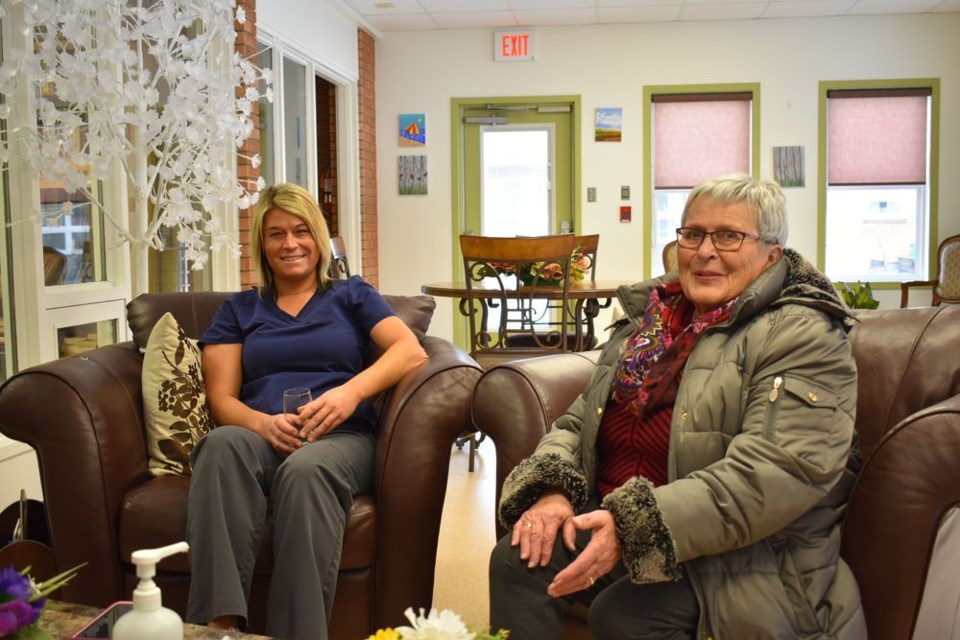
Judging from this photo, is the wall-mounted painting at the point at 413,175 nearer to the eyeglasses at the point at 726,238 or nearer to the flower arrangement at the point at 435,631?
the eyeglasses at the point at 726,238

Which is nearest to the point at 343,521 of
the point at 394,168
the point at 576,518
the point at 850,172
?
the point at 576,518

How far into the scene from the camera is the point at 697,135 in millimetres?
7516

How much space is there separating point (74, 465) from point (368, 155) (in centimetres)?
578

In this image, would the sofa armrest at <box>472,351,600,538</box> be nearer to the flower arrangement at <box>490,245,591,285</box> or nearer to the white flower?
the white flower

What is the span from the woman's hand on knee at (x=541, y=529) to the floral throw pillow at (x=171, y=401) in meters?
1.00

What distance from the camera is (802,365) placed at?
5.03 feet

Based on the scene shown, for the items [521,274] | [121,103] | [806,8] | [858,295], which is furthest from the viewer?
[806,8]

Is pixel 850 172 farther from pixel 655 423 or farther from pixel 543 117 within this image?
pixel 655 423

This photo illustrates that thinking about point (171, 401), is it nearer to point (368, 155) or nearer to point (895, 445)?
point (895, 445)

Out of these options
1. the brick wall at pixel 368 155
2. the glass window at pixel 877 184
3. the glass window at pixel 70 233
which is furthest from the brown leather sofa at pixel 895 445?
the glass window at pixel 877 184

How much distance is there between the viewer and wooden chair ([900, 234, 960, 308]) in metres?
6.82

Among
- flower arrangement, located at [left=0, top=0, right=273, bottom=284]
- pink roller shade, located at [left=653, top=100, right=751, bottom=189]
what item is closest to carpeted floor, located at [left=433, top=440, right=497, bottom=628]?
flower arrangement, located at [left=0, top=0, right=273, bottom=284]

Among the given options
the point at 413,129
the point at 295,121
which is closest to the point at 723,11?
the point at 413,129

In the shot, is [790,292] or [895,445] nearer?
[895,445]
